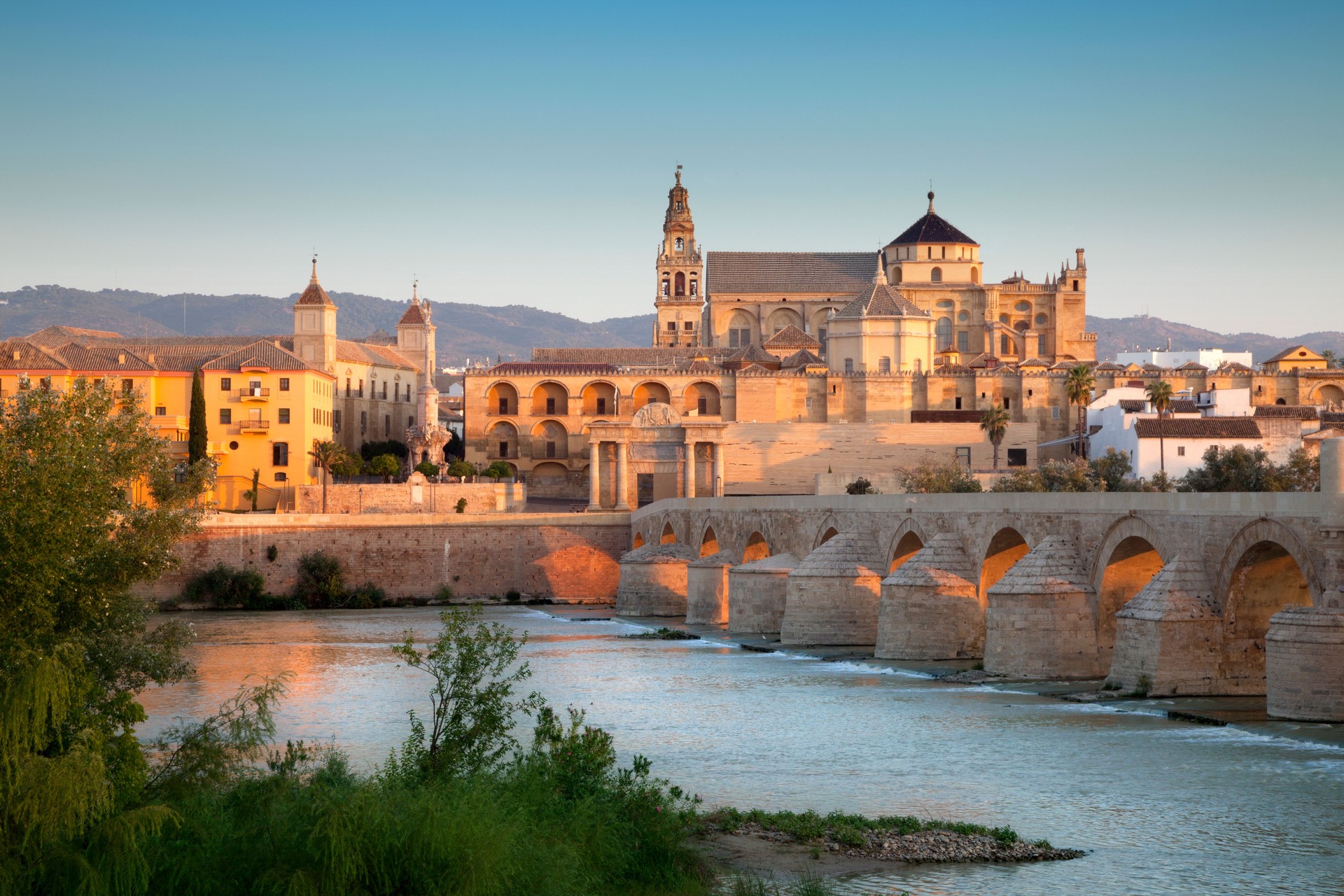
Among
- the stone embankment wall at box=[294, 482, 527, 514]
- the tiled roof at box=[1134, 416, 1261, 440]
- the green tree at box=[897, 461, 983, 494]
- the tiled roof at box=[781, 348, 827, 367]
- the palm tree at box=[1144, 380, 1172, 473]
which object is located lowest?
the stone embankment wall at box=[294, 482, 527, 514]

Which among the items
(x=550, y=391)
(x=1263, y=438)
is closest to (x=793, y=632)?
(x=1263, y=438)

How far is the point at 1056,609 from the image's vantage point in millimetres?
28234

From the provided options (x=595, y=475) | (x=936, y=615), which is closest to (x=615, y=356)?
(x=595, y=475)

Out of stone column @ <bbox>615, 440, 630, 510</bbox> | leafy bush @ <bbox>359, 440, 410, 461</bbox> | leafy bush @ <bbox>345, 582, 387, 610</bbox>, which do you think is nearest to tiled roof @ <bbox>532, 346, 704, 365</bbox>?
leafy bush @ <bbox>359, 440, 410, 461</bbox>

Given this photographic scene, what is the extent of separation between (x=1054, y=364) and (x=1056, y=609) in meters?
60.2

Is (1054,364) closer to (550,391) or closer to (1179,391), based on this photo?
(1179,391)

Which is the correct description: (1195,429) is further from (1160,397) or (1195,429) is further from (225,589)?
(225,589)

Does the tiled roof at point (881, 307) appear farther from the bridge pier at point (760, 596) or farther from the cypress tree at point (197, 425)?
the bridge pier at point (760, 596)

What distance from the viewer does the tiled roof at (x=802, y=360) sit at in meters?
85.6

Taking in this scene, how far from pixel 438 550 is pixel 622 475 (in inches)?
451

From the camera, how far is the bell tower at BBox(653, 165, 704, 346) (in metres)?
117

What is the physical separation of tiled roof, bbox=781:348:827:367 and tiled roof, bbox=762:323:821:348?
4.40m

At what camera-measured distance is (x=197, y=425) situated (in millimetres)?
65938

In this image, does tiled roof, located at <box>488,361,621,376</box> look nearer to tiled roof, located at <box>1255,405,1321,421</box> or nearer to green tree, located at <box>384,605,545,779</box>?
tiled roof, located at <box>1255,405,1321,421</box>
